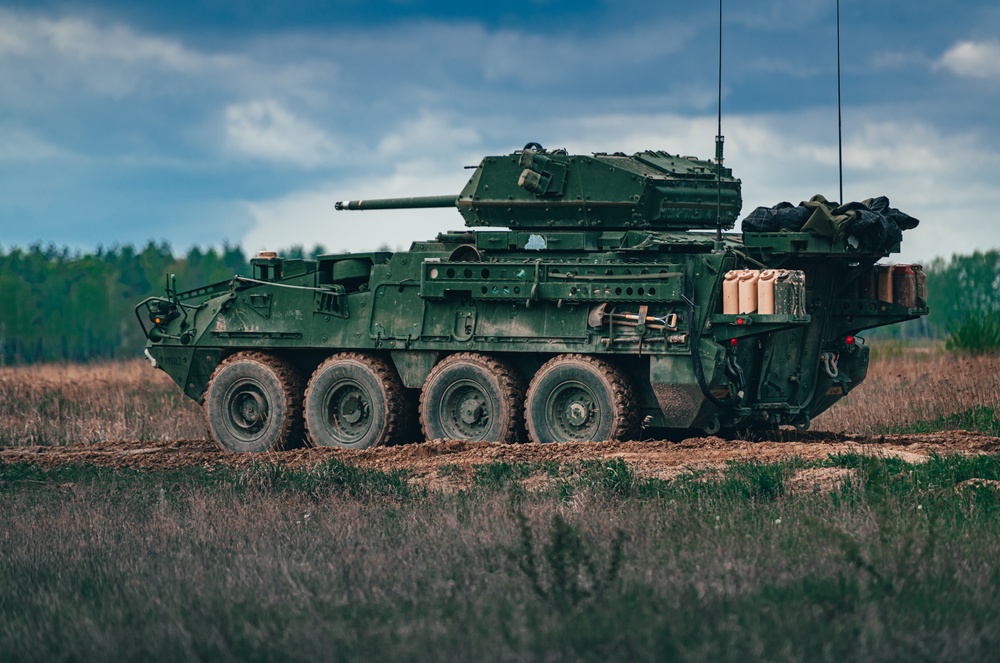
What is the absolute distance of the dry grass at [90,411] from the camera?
67.7ft

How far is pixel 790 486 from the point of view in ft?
40.4

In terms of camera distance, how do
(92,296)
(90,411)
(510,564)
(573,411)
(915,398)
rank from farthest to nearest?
1. (92,296)
2. (90,411)
3. (915,398)
4. (573,411)
5. (510,564)

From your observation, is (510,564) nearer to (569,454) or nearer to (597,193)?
(569,454)

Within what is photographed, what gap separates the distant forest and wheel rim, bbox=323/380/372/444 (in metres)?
50.0

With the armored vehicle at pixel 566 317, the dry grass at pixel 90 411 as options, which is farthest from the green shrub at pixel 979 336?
the dry grass at pixel 90 411

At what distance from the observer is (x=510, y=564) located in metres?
9.19

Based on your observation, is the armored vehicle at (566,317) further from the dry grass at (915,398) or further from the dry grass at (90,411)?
the dry grass at (90,411)

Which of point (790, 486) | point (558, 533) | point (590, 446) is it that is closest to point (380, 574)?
point (558, 533)

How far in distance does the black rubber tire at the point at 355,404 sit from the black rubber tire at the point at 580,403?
1864 mm

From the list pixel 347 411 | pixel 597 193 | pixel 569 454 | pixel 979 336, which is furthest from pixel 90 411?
pixel 979 336

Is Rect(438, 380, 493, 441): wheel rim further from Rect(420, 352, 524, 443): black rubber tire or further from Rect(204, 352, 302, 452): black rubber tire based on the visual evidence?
Rect(204, 352, 302, 452): black rubber tire

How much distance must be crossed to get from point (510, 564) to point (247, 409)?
9.39m

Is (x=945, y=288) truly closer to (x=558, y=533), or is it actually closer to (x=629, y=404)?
(x=629, y=404)

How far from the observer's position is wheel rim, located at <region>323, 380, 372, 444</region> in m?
17.1
